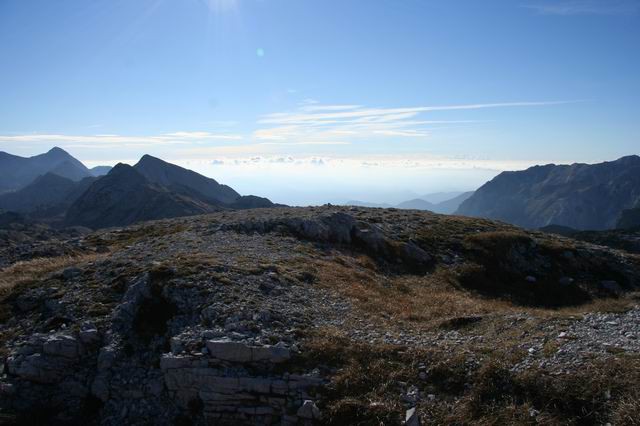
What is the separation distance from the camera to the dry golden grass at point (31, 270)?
25734mm

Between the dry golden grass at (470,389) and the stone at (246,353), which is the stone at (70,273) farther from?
the dry golden grass at (470,389)

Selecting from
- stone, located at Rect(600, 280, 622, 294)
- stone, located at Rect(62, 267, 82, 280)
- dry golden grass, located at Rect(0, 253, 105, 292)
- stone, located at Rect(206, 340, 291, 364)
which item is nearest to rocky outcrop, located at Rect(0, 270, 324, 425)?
stone, located at Rect(206, 340, 291, 364)

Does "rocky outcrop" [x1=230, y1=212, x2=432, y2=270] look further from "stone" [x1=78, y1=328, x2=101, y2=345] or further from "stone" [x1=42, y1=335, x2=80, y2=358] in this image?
"stone" [x1=42, y1=335, x2=80, y2=358]

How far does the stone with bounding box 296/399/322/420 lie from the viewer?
15.5m

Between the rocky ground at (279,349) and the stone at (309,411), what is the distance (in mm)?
51

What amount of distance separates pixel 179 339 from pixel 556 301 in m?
30.0

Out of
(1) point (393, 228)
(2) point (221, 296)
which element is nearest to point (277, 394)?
(2) point (221, 296)

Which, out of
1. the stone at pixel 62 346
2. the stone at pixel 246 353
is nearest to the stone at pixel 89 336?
the stone at pixel 62 346

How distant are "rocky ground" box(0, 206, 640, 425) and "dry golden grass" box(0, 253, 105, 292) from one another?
0.58 feet

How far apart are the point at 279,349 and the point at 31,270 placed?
68.7ft

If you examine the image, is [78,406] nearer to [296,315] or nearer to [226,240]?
[296,315]

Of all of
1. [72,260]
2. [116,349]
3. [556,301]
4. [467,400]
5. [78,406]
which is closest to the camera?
[467,400]

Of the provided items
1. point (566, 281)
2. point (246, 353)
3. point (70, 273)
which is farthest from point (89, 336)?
point (566, 281)

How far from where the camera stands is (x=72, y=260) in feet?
102
